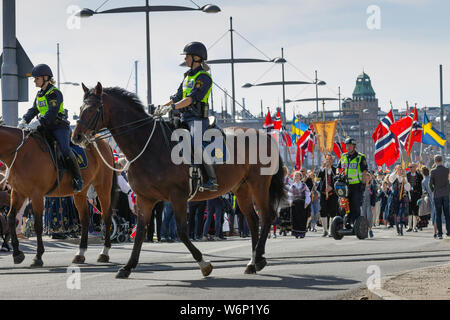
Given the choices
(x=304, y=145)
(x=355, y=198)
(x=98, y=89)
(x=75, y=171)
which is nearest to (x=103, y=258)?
(x=75, y=171)

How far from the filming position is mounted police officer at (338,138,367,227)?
2006cm

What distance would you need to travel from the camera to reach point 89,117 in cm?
1128

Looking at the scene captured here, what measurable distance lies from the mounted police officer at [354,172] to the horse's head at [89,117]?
385 inches

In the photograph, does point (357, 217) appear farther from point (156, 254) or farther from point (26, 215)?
point (26, 215)

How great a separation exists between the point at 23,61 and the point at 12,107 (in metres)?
0.91

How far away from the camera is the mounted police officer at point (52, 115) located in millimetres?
14156

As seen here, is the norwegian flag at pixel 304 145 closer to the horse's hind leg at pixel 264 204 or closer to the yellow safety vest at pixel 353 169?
the yellow safety vest at pixel 353 169

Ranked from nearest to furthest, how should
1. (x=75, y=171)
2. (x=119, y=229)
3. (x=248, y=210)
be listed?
(x=248, y=210) → (x=75, y=171) → (x=119, y=229)

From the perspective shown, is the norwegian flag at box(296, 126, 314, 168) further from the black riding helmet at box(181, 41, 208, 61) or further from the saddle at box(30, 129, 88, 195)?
the black riding helmet at box(181, 41, 208, 61)

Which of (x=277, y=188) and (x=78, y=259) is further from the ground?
(x=277, y=188)

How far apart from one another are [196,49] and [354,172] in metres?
9.15
